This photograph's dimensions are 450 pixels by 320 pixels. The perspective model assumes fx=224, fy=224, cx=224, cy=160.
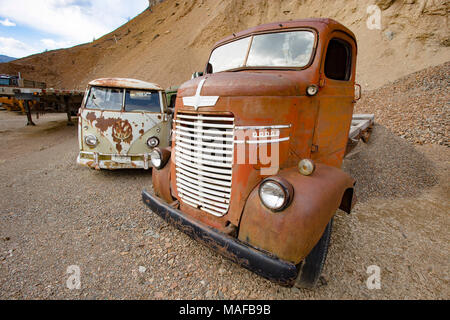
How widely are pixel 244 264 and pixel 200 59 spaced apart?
874 inches

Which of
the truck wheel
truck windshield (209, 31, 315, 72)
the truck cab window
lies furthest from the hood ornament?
the truck wheel

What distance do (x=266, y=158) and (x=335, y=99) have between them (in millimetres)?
1376

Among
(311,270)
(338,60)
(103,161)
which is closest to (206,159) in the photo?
(311,270)

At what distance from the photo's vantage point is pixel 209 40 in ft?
70.4

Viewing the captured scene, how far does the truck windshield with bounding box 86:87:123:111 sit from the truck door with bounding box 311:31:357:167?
3.99 m

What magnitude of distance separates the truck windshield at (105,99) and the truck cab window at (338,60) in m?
4.01

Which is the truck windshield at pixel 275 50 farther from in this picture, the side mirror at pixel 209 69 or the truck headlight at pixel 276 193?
the truck headlight at pixel 276 193

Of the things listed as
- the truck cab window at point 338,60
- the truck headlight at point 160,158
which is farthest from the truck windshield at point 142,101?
the truck cab window at point 338,60

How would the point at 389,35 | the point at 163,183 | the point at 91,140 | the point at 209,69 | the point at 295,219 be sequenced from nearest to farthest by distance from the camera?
the point at 295,219 < the point at 163,183 < the point at 209,69 < the point at 91,140 < the point at 389,35

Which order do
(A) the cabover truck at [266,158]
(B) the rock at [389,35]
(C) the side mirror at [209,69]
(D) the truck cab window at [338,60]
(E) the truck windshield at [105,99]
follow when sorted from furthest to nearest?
(B) the rock at [389,35] → (E) the truck windshield at [105,99] → (C) the side mirror at [209,69] → (D) the truck cab window at [338,60] → (A) the cabover truck at [266,158]

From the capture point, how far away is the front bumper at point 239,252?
5.46 feet

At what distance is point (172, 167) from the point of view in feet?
8.57

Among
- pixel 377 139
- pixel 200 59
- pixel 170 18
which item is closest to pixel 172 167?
pixel 377 139

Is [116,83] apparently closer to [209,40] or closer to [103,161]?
[103,161]
